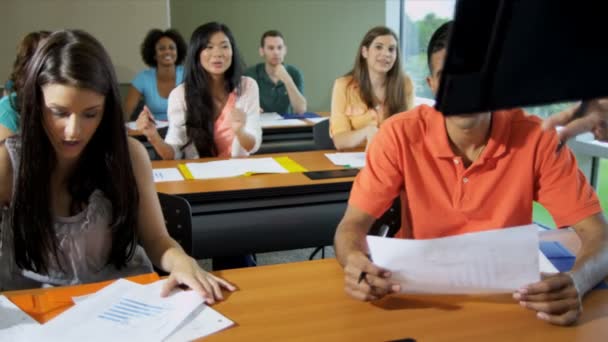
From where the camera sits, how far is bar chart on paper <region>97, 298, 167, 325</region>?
1.11m

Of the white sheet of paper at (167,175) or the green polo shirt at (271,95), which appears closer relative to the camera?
the white sheet of paper at (167,175)

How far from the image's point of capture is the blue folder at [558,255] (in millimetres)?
1349

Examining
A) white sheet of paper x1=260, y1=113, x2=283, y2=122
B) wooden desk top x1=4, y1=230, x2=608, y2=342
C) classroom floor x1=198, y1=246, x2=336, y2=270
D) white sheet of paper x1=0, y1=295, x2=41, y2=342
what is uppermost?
white sheet of paper x1=0, y1=295, x2=41, y2=342

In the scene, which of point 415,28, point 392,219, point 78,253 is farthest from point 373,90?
point 415,28

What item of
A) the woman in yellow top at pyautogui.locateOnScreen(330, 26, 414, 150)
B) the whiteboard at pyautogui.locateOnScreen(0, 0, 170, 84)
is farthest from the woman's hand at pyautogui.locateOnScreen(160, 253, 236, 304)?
the whiteboard at pyautogui.locateOnScreen(0, 0, 170, 84)

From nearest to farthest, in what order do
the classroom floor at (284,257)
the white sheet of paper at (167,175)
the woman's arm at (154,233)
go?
the woman's arm at (154,233), the white sheet of paper at (167,175), the classroom floor at (284,257)

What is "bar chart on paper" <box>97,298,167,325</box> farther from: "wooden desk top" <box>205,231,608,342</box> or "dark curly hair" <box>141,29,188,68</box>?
"dark curly hair" <box>141,29,188,68</box>

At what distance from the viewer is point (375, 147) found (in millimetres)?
1548

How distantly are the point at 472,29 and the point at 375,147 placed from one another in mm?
972

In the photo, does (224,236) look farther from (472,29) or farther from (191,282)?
(472,29)

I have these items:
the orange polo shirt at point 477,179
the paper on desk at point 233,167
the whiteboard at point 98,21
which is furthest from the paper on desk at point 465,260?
the whiteboard at point 98,21

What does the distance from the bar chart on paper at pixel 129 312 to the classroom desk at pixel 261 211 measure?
0.97m

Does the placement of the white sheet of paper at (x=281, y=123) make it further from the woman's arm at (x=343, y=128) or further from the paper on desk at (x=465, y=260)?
the paper on desk at (x=465, y=260)

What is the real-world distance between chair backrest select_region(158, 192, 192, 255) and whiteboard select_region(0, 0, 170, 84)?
3540 mm
